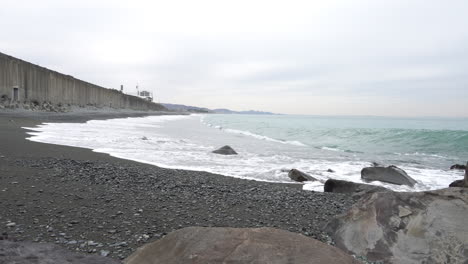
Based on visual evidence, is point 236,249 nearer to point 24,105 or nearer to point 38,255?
point 38,255

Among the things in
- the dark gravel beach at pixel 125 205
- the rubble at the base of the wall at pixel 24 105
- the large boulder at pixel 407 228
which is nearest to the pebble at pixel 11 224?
the dark gravel beach at pixel 125 205

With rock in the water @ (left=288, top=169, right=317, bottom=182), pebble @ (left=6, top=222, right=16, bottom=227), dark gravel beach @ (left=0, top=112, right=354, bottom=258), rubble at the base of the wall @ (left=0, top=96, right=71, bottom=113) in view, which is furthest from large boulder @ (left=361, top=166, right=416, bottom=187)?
rubble at the base of the wall @ (left=0, top=96, right=71, bottom=113)

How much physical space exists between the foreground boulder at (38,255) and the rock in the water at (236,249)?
14.4 inches

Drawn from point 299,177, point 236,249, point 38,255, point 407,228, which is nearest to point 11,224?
point 38,255

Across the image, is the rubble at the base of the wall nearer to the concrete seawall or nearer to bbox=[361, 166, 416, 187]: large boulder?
the concrete seawall

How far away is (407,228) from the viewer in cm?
350

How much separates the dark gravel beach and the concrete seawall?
21.7 meters

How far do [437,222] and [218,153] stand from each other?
9243mm

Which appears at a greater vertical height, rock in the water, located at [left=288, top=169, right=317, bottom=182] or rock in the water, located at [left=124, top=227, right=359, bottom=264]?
rock in the water, located at [left=124, top=227, right=359, bottom=264]

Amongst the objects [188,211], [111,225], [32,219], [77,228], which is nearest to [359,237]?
[188,211]

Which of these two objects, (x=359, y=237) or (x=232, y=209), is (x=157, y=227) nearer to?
(x=232, y=209)

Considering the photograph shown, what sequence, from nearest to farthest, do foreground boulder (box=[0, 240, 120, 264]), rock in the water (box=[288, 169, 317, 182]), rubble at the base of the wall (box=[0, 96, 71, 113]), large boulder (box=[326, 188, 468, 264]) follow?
foreground boulder (box=[0, 240, 120, 264]) → large boulder (box=[326, 188, 468, 264]) → rock in the water (box=[288, 169, 317, 182]) → rubble at the base of the wall (box=[0, 96, 71, 113])

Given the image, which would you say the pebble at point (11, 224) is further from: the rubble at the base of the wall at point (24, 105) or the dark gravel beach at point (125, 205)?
the rubble at the base of the wall at point (24, 105)

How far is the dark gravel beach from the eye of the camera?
11.6 ft
